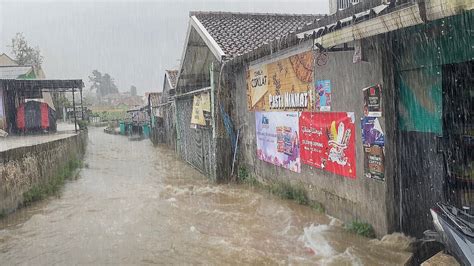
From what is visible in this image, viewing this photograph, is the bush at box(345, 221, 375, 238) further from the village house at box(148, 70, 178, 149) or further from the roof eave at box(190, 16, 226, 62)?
the village house at box(148, 70, 178, 149)

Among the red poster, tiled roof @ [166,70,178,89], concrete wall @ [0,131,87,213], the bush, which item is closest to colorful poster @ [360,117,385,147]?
the red poster

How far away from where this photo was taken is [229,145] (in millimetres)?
11250

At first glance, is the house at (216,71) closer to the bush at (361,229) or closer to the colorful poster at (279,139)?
the colorful poster at (279,139)

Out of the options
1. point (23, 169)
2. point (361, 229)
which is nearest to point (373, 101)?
point (361, 229)

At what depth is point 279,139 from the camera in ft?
28.5

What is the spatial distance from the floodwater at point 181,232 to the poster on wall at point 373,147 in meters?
0.92

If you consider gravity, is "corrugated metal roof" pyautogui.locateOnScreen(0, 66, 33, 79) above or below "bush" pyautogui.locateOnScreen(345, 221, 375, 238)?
above

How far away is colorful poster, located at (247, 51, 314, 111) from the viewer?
7.45 m

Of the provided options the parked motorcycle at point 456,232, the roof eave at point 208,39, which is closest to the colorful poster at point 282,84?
the roof eave at point 208,39

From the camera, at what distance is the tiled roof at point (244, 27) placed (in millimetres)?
11271

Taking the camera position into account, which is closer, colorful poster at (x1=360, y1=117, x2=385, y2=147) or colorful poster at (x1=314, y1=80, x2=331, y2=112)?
colorful poster at (x1=360, y1=117, x2=385, y2=147)

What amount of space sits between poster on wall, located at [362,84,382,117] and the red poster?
0.40 meters

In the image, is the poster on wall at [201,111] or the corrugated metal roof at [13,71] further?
the corrugated metal roof at [13,71]

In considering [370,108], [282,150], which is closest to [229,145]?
[282,150]
